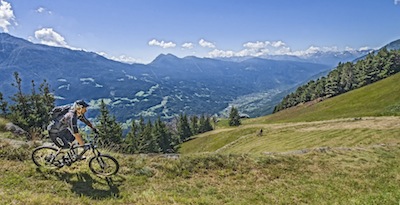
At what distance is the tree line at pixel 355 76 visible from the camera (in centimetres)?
13338

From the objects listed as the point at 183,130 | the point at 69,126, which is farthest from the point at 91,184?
the point at 183,130

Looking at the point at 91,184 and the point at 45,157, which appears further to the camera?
the point at 45,157

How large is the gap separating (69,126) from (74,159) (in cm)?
160

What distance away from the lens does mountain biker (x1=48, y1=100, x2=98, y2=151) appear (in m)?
12.2

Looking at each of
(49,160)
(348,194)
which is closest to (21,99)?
(49,160)

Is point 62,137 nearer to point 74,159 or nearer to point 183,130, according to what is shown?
point 74,159

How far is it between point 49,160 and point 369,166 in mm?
18722

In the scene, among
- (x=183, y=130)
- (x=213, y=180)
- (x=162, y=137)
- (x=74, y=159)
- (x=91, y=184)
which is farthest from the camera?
(x=183, y=130)

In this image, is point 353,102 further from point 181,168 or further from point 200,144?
point 181,168

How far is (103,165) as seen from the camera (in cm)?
1304

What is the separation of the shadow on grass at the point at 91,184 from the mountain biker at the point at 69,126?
135cm

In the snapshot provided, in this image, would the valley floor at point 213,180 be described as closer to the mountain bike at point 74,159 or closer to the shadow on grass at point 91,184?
the shadow on grass at point 91,184

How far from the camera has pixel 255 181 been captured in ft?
48.7

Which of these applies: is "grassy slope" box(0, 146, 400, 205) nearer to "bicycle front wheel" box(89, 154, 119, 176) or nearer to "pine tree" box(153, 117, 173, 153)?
"bicycle front wheel" box(89, 154, 119, 176)
